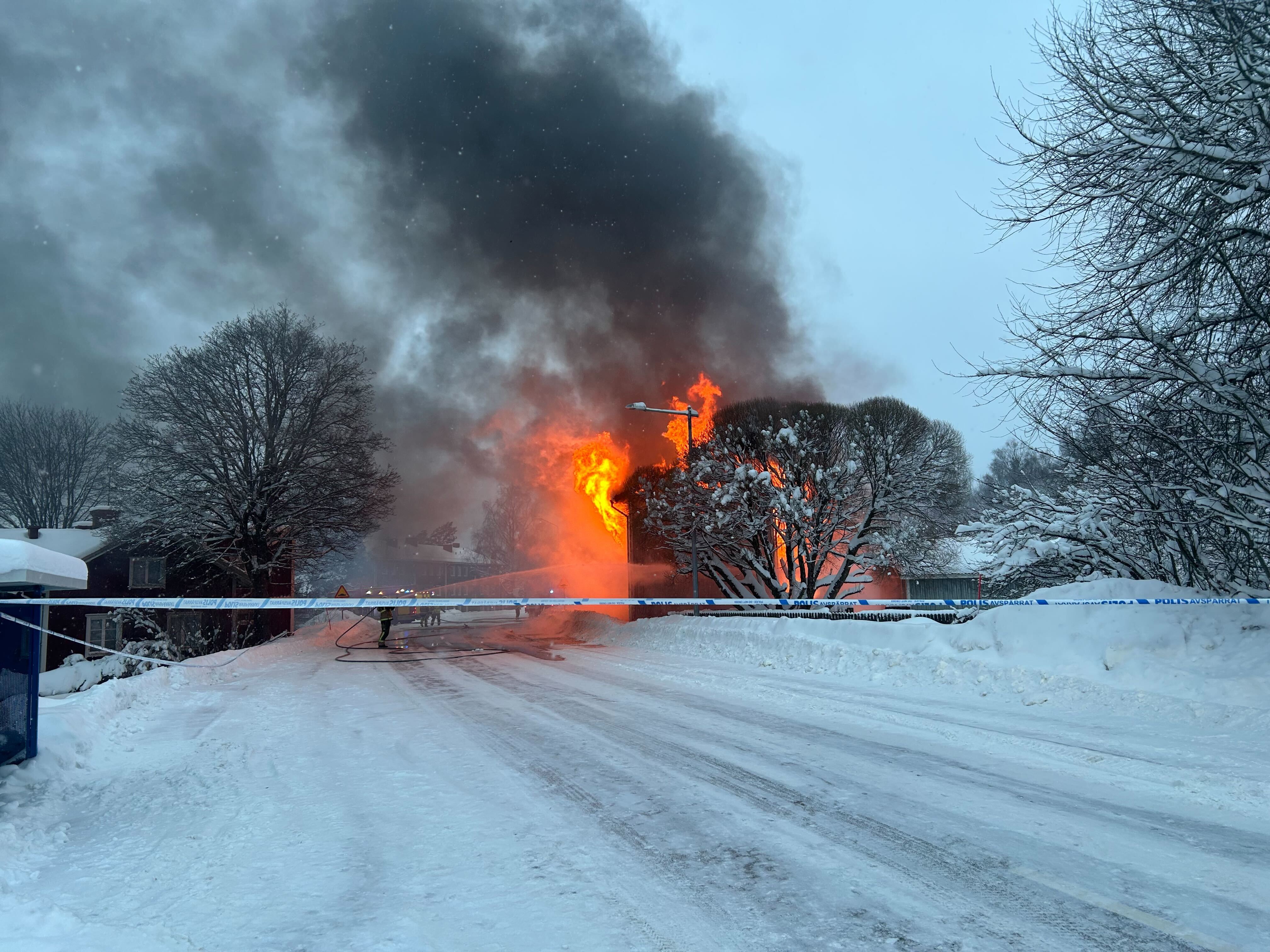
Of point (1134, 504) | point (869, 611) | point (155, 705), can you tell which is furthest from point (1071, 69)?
point (155, 705)

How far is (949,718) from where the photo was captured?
26.1 feet

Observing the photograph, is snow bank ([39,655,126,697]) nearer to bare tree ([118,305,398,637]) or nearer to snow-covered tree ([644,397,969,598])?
bare tree ([118,305,398,637])

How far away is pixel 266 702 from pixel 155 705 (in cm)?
152

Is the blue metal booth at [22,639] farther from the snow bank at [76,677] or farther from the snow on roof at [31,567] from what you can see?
the snow bank at [76,677]

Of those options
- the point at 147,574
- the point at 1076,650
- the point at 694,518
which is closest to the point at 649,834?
the point at 1076,650

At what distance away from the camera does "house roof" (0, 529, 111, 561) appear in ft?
117

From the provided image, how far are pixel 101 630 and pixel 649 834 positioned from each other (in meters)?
41.3

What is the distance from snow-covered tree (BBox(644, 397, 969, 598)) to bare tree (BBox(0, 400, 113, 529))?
36100 mm

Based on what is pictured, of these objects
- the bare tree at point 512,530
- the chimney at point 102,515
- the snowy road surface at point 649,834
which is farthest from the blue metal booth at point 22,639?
the bare tree at point 512,530

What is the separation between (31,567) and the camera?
5.47 m

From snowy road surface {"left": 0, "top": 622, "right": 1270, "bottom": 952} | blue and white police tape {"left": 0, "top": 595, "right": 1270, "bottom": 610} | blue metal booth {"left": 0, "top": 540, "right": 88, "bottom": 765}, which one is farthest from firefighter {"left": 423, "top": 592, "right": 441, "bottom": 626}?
blue metal booth {"left": 0, "top": 540, "right": 88, "bottom": 765}

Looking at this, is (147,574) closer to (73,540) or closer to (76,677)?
(73,540)

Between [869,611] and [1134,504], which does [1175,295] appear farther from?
[869,611]

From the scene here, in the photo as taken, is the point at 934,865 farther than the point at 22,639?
No
